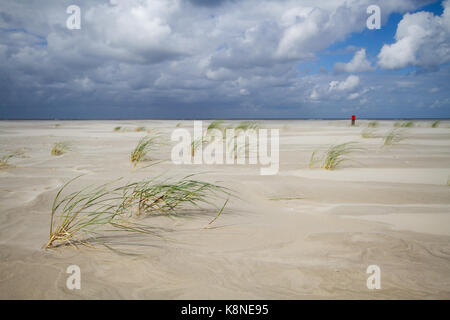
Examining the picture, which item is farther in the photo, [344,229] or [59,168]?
[59,168]

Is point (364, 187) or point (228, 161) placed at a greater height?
point (228, 161)

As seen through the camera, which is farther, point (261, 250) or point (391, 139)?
point (391, 139)

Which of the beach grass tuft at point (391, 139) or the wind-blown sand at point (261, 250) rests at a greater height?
the beach grass tuft at point (391, 139)

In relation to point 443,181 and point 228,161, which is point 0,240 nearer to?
point 228,161

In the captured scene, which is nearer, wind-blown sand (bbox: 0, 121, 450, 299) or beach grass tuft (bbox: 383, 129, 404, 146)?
wind-blown sand (bbox: 0, 121, 450, 299)

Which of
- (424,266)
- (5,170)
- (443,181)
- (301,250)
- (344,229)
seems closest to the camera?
(424,266)

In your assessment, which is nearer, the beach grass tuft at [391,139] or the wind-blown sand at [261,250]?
the wind-blown sand at [261,250]

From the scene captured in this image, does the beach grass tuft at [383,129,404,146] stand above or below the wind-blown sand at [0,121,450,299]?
above

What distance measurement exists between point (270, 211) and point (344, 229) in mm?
721

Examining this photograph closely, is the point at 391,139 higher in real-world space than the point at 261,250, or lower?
higher

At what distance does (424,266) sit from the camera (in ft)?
5.24
